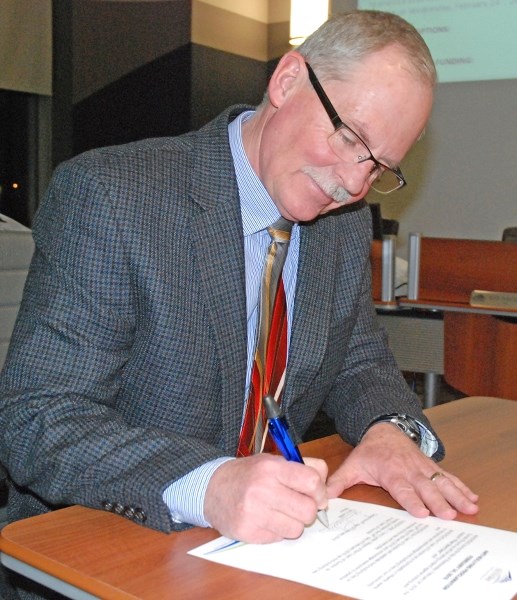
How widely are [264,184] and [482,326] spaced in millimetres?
1575

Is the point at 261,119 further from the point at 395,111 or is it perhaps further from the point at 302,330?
the point at 302,330

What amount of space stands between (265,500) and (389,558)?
0.15 m

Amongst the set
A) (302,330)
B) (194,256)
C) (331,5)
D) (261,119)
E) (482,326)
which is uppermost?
(331,5)

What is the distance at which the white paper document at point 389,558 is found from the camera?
2.73 ft

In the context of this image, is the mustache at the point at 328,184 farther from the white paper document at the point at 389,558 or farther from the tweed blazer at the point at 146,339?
the white paper document at the point at 389,558

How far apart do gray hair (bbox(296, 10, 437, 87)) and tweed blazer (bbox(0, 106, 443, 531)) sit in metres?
0.22

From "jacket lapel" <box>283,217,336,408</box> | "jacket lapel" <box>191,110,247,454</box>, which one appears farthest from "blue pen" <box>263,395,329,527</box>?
"jacket lapel" <box>283,217,336,408</box>

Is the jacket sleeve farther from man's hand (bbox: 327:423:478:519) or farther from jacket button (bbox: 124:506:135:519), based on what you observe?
man's hand (bbox: 327:423:478:519)

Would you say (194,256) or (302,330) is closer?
(194,256)

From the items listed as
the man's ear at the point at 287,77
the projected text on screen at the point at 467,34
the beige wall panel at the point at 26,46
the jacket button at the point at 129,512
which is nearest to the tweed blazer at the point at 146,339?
the jacket button at the point at 129,512

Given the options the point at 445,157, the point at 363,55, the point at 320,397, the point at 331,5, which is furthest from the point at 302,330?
the point at 331,5

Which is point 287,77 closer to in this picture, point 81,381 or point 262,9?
point 81,381

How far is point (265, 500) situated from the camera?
3.11 feet

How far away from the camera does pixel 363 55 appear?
1.30m
